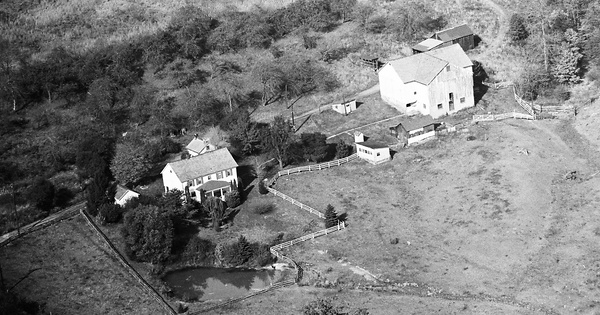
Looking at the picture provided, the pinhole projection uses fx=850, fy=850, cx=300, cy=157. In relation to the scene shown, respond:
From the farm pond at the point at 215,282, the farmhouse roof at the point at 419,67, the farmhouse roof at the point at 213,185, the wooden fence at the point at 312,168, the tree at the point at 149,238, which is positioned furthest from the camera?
the farmhouse roof at the point at 419,67

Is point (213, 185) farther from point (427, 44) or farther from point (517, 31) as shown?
point (517, 31)

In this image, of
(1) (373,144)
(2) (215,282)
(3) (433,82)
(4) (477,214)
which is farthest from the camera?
(3) (433,82)

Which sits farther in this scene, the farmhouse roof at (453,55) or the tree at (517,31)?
the tree at (517,31)

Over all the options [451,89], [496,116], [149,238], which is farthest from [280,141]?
[496,116]

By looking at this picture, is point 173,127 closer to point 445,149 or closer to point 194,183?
point 194,183

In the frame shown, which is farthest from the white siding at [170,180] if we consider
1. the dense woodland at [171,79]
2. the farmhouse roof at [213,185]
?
the dense woodland at [171,79]

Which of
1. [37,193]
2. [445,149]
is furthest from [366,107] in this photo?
[37,193]

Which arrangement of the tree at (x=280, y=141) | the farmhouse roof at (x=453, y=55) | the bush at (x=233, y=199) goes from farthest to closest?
the farmhouse roof at (x=453, y=55)
the tree at (x=280, y=141)
the bush at (x=233, y=199)

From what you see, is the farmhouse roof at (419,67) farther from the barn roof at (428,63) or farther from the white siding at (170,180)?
the white siding at (170,180)

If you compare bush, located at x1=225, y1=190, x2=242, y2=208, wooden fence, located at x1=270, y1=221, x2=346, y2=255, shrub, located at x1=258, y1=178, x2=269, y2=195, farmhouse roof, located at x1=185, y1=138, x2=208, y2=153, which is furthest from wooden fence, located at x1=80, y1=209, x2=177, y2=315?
shrub, located at x1=258, y1=178, x2=269, y2=195
